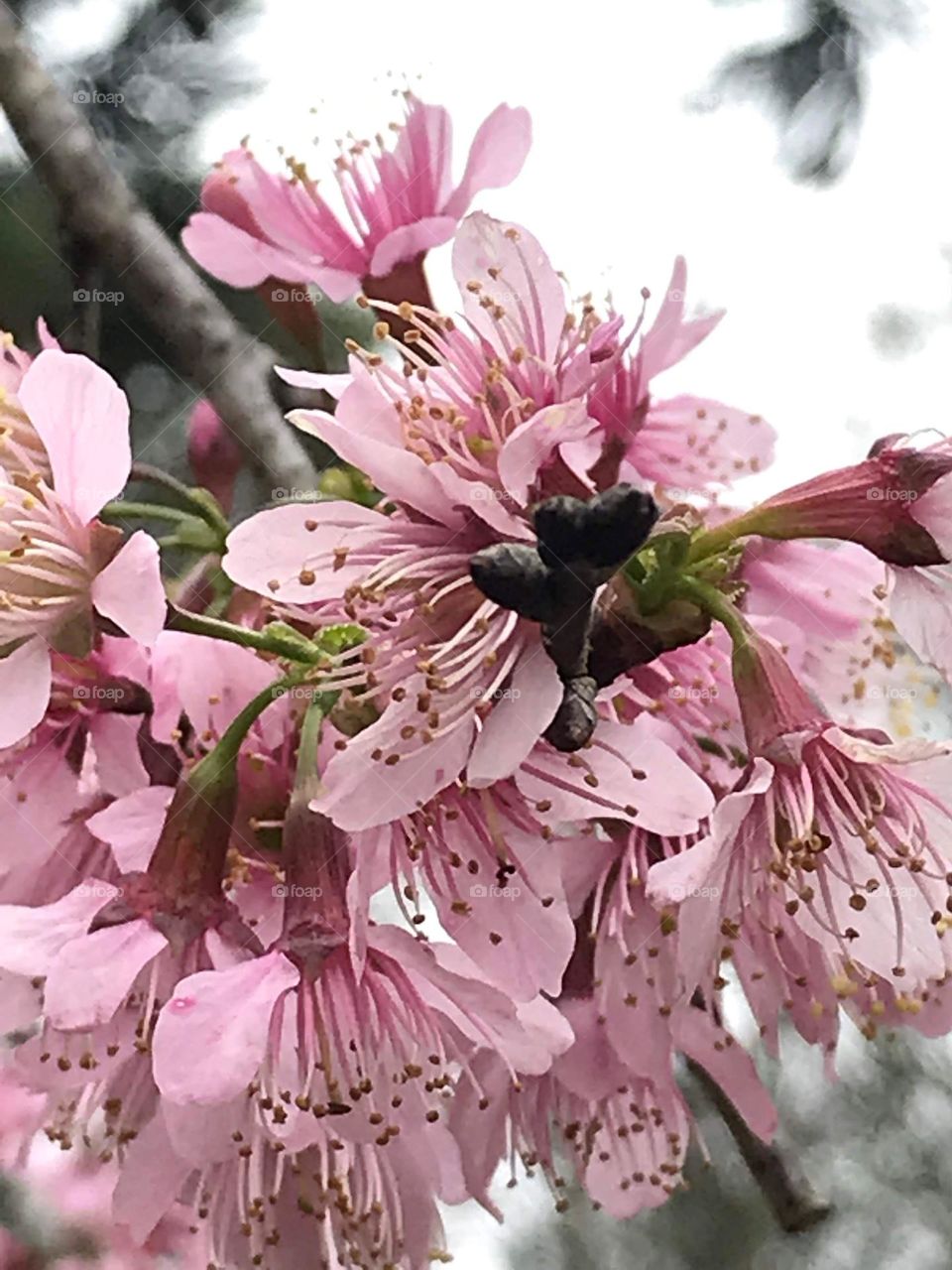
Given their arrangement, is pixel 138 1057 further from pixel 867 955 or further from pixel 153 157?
pixel 153 157

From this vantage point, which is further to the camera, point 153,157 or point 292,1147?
point 153,157

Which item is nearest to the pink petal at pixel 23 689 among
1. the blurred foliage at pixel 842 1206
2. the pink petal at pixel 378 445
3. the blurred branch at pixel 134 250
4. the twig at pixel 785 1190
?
the pink petal at pixel 378 445

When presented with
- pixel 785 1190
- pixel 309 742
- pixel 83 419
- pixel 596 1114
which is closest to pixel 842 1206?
pixel 785 1190

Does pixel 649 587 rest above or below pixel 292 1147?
above

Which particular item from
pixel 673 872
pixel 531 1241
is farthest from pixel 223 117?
pixel 531 1241

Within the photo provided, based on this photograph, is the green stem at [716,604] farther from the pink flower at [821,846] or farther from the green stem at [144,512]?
the green stem at [144,512]

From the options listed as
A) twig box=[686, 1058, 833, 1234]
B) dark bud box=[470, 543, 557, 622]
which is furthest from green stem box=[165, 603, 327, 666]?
twig box=[686, 1058, 833, 1234]

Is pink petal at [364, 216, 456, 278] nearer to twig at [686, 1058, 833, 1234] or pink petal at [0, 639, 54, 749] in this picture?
pink petal at [0, 639, 54, 749]
